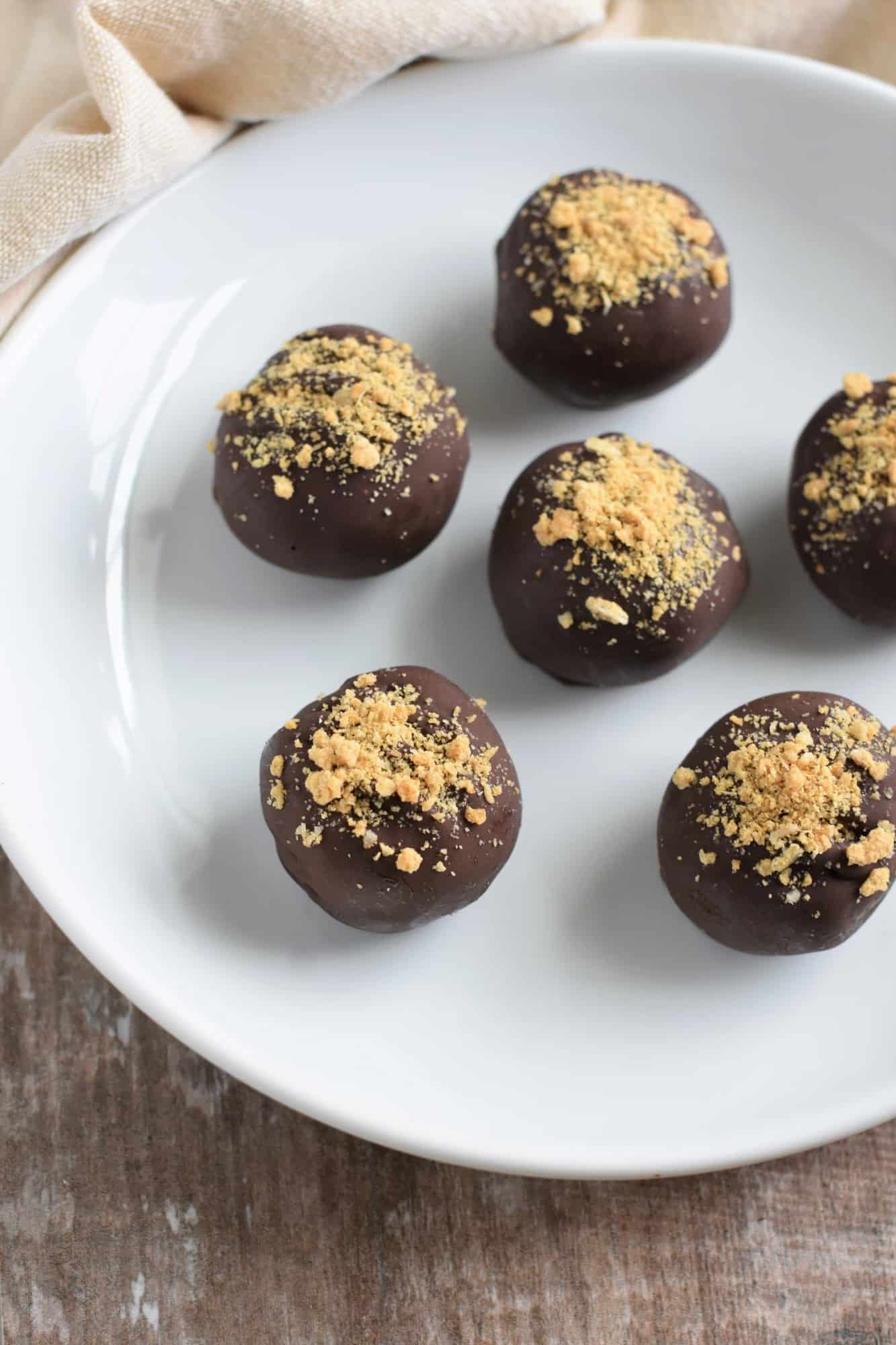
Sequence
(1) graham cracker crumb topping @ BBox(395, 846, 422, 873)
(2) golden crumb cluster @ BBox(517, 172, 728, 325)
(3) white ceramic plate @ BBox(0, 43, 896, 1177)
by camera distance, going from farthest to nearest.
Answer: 1. (2) golden crumb cluster @ BBox(517, 172, 728, 325)
2. (3) white ceramic plate @ BBox(0, 43, 896, 1177)
3. (1) graham cracker crumb topping @ BBox(395, 846, 422, 873)

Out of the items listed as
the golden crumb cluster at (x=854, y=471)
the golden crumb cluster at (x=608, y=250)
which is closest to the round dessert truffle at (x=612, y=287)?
the golden crumb cluster at (x=608, y=250)

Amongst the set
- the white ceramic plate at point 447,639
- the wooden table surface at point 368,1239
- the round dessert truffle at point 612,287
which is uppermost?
the round dessert truffle at point 612,287

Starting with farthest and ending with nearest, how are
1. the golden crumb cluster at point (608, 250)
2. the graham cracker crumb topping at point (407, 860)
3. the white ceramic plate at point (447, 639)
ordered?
the golden crumb cluster at point (608, 250), the white ceramic plate at point (447, 639), the graham cracker crumb topping at point (407, 860)

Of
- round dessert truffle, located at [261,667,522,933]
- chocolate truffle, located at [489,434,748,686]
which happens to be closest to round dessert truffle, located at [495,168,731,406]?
chocolate truffle, located at [489,434,748,686]

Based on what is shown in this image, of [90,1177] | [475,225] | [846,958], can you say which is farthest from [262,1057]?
[475,225]

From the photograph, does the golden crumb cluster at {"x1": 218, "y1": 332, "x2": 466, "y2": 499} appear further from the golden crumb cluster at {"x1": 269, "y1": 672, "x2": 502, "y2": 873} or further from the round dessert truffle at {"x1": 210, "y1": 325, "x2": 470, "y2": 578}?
the golden crumb cluster at {"x1": 269, "y1": 672, "x2": 502, "y2": 873}

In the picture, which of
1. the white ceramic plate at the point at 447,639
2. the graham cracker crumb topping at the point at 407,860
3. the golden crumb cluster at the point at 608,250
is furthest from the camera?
the golden crumb cluster at the point at 608,250

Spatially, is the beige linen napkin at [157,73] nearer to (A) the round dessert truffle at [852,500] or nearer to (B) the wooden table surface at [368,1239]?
(A) the round dessert truffle at [852,500]

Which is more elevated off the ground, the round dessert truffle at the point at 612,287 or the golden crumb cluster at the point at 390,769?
the round dessert truffle at the point at 612,287
